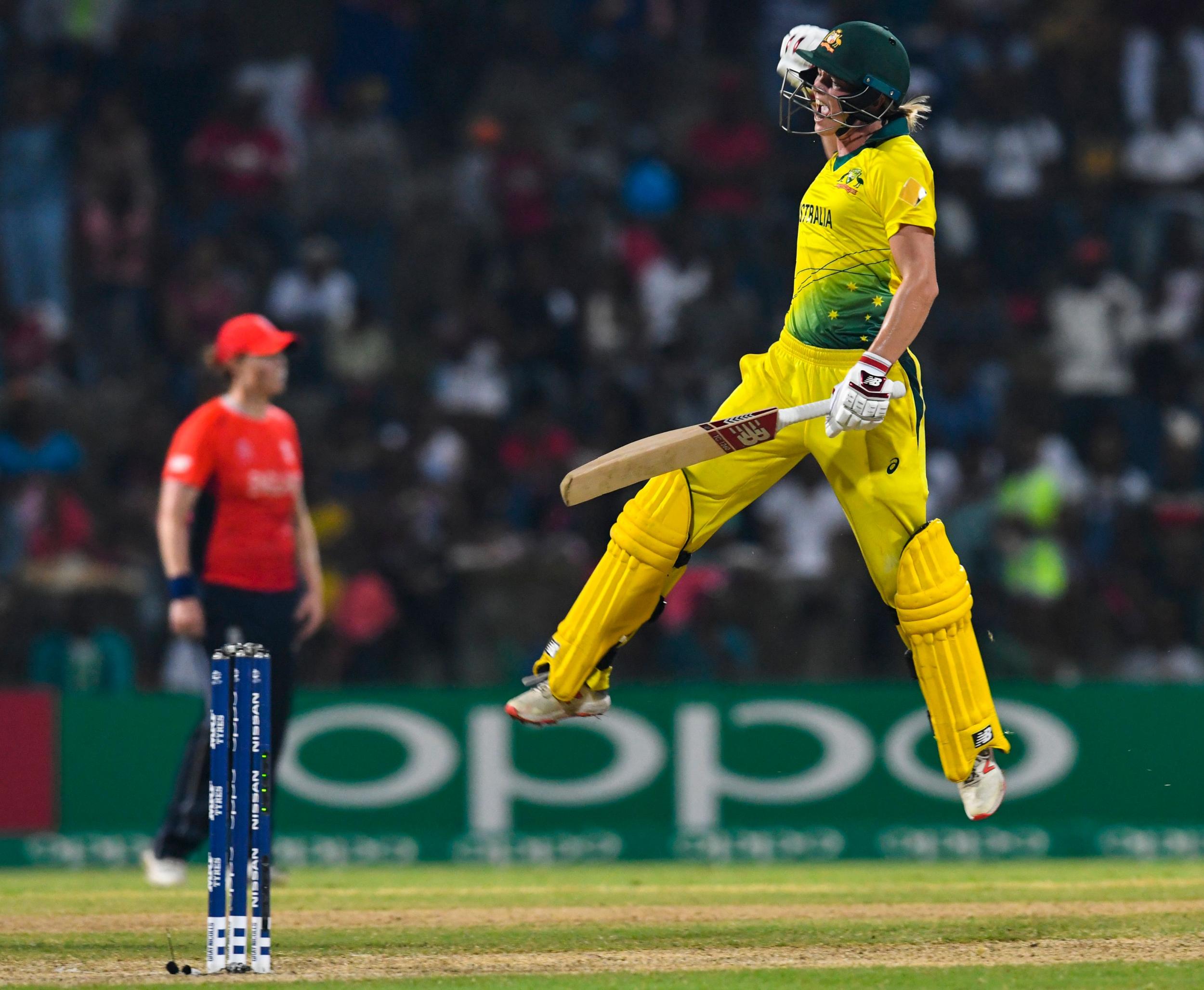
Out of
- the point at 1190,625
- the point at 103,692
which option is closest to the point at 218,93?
the point at 103,692

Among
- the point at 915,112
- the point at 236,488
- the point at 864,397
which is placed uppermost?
the point at 915,112

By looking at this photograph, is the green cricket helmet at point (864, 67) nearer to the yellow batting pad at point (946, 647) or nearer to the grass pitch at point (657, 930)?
the yellow batting pad at point (946, 647)

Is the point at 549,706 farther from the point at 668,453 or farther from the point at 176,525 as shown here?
the point at 176,525

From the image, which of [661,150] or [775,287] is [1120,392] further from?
[661,150]

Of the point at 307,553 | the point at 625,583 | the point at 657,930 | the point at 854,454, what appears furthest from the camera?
the point at 307,553

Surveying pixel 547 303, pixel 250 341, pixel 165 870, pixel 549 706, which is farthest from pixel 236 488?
pixel 547 303

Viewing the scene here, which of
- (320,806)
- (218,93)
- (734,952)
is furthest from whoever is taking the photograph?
(218,93)

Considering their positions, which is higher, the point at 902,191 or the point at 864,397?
the point at 902,191

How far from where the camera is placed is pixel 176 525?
24.5 feet

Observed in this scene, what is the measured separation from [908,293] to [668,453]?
835 mm

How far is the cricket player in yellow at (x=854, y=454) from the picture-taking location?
233 inches

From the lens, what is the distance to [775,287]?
13.7m

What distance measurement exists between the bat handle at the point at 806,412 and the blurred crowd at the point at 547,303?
5.65 metres

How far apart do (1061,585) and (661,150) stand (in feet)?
14.8
